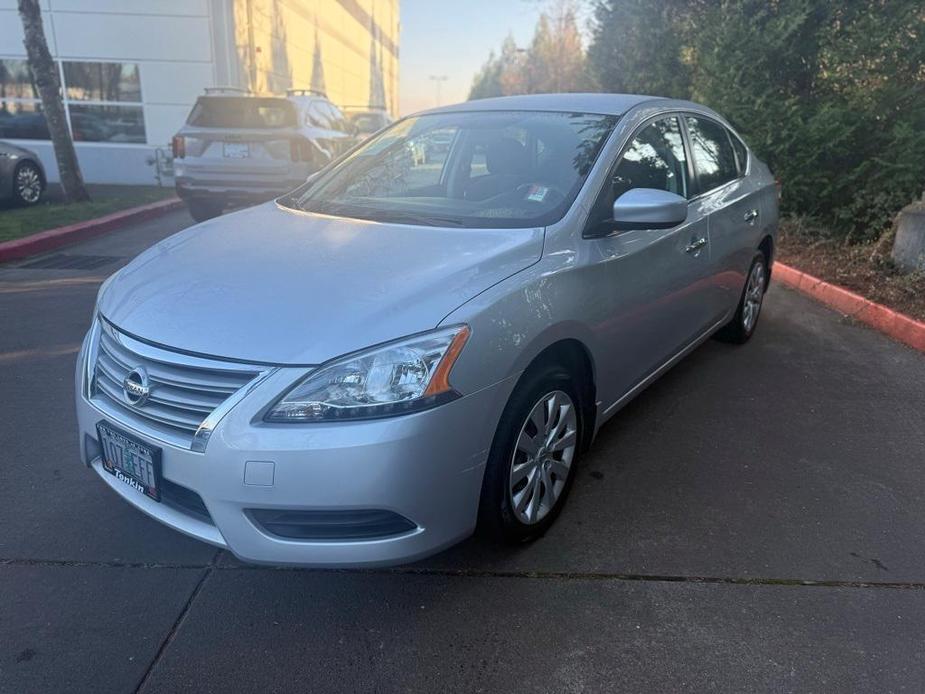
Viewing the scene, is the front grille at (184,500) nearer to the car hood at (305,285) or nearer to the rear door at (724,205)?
the car hood at (305,285)

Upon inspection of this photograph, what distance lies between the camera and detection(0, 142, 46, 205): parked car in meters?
9.84

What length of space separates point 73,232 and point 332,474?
806 centimetres

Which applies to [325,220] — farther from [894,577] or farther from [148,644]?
[894,577]

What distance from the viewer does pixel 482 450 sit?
7.62ft

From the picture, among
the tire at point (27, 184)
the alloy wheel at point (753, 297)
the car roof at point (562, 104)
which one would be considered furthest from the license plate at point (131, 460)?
the tire at point (27, 184)

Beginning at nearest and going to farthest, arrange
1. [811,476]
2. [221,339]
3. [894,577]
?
[221,339]
[894,577]
[811,476]

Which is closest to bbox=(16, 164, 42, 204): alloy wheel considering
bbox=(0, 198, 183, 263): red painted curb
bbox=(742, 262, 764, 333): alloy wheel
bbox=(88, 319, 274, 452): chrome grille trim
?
bbox=(0, 198, 183, 263): red painted curb

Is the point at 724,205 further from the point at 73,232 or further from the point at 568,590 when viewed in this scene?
the point at 73,232

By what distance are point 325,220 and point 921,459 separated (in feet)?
10.4

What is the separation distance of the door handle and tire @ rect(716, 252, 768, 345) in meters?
1.18

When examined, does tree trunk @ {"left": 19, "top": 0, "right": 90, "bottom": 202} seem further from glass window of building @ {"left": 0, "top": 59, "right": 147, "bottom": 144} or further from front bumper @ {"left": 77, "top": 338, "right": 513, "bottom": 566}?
front bumper @ {"left": 77, "top": 338, "right": 513, "bottom": 566}

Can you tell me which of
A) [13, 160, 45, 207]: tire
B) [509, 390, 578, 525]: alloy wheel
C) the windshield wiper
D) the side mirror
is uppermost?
the side mirror

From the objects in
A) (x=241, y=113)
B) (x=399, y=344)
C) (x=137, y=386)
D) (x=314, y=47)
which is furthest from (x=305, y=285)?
(x=314, y=47)

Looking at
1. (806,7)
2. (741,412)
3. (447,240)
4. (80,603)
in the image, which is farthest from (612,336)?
(806,7)
